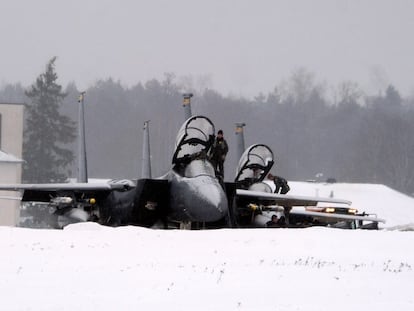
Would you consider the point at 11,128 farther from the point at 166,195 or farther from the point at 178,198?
the point at 178,198

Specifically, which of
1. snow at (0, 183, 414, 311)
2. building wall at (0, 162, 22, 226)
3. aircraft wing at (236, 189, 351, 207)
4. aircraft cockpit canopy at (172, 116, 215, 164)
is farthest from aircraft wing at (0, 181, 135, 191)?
building wall at (0, 162, 22, 226)

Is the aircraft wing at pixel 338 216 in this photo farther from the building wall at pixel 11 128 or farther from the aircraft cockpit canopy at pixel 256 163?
the building wall at pixel 11 128

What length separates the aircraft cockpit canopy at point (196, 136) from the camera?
65.1 feet

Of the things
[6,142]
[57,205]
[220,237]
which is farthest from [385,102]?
[220,237]

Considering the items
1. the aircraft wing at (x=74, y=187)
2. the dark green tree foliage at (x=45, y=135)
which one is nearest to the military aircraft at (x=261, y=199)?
the aircraft wing at (x=74, y=187)

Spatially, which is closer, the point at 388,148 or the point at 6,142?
the point at 6,142

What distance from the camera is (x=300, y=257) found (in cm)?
1259

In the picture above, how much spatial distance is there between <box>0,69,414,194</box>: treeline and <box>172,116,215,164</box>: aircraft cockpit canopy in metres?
Answer: 61.3

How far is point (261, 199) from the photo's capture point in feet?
76.7

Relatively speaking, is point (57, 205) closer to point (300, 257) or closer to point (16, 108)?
point (300, 257)

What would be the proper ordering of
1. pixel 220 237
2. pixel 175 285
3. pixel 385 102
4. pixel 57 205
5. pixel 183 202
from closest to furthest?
pixel 175 285
pixel 220 237
pixel 183 202
pixel 57 205
pixel 385 102

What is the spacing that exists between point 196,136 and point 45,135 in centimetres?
4665

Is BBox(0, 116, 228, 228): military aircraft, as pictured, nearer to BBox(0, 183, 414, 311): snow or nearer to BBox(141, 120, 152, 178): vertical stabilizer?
BBox(0, 183, 414, 311): snow

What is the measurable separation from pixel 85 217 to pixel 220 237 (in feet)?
27.0
